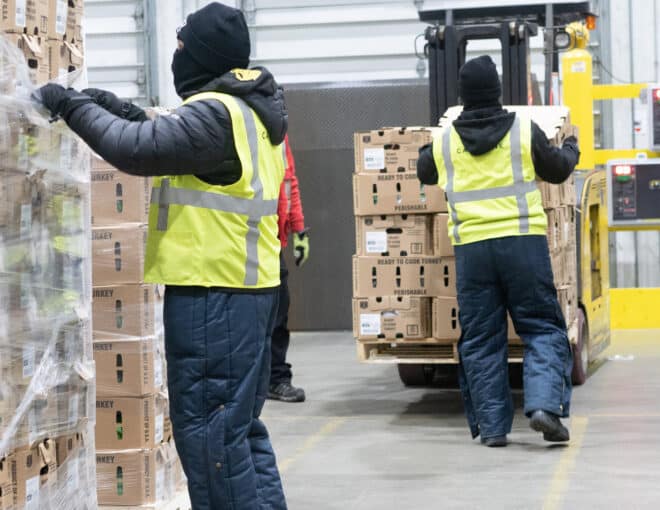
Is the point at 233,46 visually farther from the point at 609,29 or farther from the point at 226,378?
the point at 609,29

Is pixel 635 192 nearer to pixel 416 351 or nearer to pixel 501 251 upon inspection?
pixel 416 351

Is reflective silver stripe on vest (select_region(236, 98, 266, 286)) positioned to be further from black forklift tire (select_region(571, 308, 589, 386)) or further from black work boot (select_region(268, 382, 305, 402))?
black forklift tire (select_region(571, 308, 589, 386))

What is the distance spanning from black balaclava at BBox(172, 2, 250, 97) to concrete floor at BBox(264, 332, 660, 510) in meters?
2.27

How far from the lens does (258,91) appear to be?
3.89 meters

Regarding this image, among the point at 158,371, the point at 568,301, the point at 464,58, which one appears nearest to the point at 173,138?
the point at 158,371

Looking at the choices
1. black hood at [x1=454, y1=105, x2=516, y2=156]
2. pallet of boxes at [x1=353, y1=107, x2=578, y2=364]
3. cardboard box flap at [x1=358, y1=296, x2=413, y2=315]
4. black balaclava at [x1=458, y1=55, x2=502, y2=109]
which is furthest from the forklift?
black balaclava at [x1=458, y1=55, x2=502, y2=109]

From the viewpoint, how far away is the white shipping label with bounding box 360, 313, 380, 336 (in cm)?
747

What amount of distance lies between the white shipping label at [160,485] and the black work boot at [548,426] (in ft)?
7.22

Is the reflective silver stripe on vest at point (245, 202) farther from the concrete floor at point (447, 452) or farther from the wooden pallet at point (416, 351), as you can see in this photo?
the wooden pallet at point (416, 351)

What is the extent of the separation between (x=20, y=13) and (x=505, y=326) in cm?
356

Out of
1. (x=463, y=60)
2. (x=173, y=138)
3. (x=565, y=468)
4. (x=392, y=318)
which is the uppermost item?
(x=463, y=60)

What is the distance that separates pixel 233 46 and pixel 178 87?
234mm

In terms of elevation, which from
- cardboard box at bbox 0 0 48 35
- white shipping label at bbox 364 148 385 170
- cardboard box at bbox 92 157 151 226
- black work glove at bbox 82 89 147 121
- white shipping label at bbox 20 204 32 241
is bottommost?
white shipping label at bbox 20 204 32 241

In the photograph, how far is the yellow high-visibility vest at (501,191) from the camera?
21.3ft
